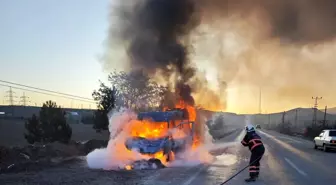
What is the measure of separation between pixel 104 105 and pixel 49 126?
6.12 meters

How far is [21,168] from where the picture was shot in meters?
14.5

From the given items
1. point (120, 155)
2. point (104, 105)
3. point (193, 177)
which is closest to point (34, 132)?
point (104, 105)

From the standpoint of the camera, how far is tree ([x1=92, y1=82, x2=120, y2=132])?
3206 cm

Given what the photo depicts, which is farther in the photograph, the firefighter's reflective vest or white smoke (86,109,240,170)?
white smoke (86,109,240,170)

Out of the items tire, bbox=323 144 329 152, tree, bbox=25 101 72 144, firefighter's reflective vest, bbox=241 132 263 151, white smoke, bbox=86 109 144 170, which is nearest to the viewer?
firefighter's reflective vest, bbox=241 132 263 151

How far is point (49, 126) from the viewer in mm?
27328

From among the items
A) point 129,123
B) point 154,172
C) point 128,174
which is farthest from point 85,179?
point 129,123

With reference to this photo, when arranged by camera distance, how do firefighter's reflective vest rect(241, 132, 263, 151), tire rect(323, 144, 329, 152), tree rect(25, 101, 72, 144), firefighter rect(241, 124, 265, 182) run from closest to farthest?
1. firefighter rect(241, 124, 265, 182)
2. firefighter's reflective vest rect(241, 132, 263, 151)
3. tree rect(25, 101, 72, 144)
4. tire rect(323, 144, 329, 152)

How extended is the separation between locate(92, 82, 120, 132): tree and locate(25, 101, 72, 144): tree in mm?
4525

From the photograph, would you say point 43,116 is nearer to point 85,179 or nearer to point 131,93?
point 131,93

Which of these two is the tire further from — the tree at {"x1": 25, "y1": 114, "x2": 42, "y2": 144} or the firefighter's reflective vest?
the tree at {"x1": 25, "y1": 114, "x2": 42, "y2": 144}

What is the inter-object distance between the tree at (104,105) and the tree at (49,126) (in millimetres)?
4525

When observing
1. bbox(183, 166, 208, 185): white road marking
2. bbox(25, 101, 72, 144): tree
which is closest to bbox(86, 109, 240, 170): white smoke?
bbox(183, 166, 208, 185): white road marking

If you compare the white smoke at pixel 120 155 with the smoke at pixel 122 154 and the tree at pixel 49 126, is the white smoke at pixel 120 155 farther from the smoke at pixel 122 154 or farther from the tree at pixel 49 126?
the tree at pixel 49 126
